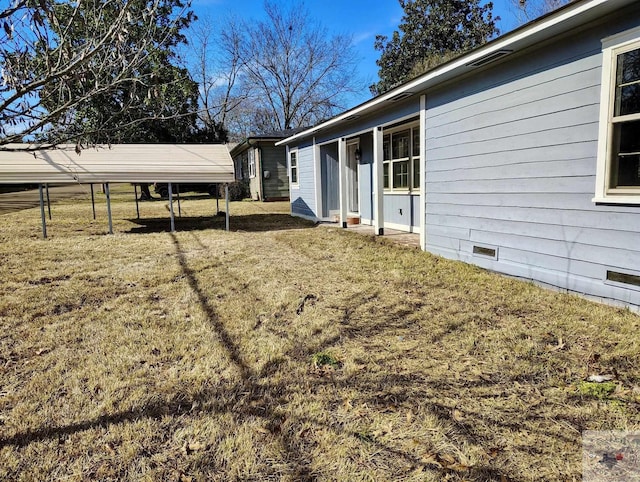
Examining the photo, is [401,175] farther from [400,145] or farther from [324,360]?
[324,360]

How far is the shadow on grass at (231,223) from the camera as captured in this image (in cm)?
1081

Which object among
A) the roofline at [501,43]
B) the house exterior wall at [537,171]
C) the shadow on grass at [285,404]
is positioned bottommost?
the shadow on grass at [285,404]

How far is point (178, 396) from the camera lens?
2.62m

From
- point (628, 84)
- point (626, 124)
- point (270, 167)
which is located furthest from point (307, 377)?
point (270, 167)

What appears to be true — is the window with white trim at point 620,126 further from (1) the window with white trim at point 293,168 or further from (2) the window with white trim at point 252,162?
(2) the window with white trim at point 252,162

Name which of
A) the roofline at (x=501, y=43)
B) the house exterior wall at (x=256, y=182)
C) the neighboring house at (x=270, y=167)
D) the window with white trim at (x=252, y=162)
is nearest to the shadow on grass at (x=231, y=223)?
the roofline at (x=501, y=43)

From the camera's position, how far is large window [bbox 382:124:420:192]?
27.7ft

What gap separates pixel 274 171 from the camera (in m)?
20.0

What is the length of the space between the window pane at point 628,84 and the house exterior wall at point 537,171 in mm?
181

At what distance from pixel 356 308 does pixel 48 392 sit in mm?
2722

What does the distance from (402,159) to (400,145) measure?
333 millimetres

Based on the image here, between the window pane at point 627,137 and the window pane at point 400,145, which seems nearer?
the window pane at point 627,137

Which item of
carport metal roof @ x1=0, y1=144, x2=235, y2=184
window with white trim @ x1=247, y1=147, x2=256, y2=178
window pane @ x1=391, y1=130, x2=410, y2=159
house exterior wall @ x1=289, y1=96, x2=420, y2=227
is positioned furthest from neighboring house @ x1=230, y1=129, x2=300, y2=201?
window pane @ x1=391, y1=130, x2=410, y2=159

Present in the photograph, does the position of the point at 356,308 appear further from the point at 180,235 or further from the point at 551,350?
the point at 180,235
